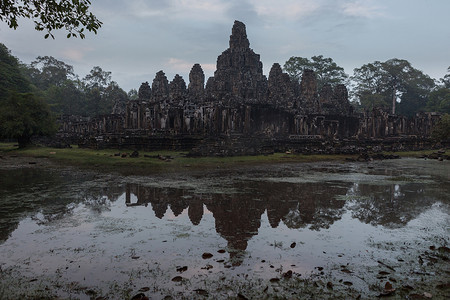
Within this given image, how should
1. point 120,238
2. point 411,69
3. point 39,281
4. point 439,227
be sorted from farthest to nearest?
point 411,69
point 439,227
point 120,238
point 39,281

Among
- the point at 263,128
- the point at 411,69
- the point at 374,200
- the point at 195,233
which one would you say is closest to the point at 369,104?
the point at 411,69

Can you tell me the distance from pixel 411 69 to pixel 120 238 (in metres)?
82.7

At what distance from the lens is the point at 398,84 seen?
70.8 metres

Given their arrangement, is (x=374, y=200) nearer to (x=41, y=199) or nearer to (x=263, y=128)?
(x=41, y=199)

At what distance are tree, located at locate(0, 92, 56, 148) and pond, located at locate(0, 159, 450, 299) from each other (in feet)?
52.1

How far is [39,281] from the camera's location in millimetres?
3605

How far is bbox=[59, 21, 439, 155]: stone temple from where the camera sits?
22.0 meters

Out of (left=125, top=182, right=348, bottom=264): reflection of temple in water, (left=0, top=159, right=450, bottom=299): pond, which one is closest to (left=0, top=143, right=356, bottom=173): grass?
(left=125, top=182, right=348, bottom=264): reflection of temple in water

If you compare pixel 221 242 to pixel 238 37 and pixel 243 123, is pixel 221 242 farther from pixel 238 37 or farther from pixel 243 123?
pixel 238 37

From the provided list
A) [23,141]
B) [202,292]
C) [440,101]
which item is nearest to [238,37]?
[23,141]

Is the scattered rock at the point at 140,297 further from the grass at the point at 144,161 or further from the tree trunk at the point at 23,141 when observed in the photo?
the tree trunk at the point at 23,141

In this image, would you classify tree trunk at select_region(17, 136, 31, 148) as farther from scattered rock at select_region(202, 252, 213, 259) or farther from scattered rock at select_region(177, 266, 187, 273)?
scattered rock at select_region(177, 266, 187, 273)

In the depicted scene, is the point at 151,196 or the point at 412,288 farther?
the point at 151,196

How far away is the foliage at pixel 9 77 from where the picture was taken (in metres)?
36.5
